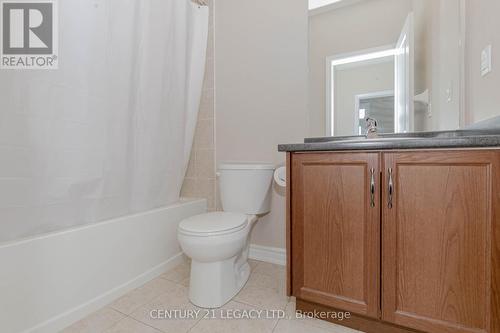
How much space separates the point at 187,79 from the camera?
1.85m

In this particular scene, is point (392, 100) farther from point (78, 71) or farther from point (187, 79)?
point (78, 71)

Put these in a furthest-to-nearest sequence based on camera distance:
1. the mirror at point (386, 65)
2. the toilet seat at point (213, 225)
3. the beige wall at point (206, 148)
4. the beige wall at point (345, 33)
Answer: the beige wall at point (206, 148)
the beige wall at point (345, 33)
the mirror at point (386, 65)
the toilet seat at point (213, 225)

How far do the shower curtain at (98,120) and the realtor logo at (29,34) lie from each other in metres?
0.04

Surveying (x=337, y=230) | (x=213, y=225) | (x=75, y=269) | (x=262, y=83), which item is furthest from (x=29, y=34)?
(x=337, y=230)

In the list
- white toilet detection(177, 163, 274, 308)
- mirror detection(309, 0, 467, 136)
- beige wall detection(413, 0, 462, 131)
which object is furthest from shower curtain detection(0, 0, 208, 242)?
beige wall detection(413, 0, 462, 131)

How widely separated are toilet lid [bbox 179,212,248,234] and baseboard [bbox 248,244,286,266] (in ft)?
1.75

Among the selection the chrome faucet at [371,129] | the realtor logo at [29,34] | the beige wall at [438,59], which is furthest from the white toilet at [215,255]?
the beige wall at [438,59]

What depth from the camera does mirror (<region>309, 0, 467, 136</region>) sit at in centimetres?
130

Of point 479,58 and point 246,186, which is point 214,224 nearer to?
point 246,186

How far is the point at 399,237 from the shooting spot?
930 millimetres

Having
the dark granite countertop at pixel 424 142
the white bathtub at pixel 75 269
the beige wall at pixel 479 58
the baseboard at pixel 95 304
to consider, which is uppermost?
the beige wall at pixel 479 58

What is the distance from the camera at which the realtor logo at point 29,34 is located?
97 centimetres

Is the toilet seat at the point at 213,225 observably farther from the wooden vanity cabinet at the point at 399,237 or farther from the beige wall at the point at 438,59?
the beige wall at the point at 438,59

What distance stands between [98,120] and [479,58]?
5.92 ft
